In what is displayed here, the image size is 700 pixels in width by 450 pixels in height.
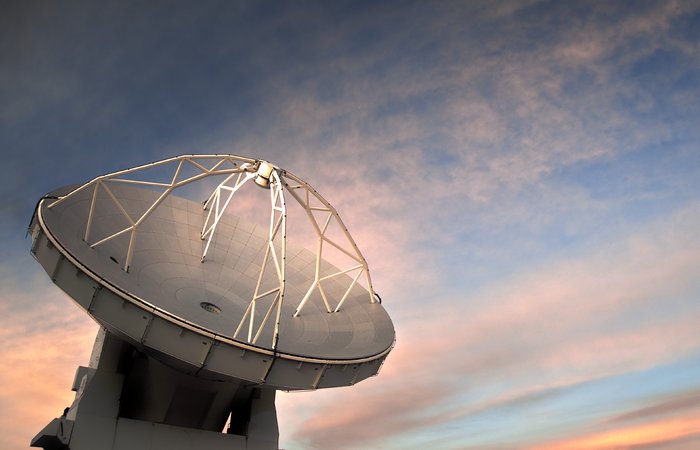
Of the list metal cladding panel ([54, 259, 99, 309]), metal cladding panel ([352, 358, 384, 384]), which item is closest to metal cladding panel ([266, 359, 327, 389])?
metal cladding panel ([352, 358, 384, 384])

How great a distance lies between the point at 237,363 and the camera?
71.1 feet

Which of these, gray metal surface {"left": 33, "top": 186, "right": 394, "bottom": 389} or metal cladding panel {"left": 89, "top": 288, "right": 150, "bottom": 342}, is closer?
metal cladding panel {"left": 89, "top": 288, "right": 150, "bottom": 342}

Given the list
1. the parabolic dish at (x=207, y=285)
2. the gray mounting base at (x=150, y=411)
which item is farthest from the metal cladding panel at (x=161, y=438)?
the parabolic dish at (x=207, y=285)

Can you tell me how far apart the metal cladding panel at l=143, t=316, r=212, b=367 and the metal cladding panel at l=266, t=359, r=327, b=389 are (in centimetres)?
301

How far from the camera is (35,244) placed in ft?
73.6

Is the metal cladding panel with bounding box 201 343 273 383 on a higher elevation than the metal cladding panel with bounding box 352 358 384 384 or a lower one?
lower

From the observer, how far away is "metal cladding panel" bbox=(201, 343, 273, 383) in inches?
838

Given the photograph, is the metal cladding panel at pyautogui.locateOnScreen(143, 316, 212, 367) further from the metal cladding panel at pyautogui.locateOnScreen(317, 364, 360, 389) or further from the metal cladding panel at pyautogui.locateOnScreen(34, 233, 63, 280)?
the metal cladding panel at pyautogui.locateOnScreen(317, 364, 360, 389)

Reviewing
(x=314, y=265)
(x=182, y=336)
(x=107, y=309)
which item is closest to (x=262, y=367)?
(x=182, y=336)

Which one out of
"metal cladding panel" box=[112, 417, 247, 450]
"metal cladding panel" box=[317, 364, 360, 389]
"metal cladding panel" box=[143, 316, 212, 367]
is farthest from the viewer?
"metal cladding panel" box=[317, 364, 360, 389]

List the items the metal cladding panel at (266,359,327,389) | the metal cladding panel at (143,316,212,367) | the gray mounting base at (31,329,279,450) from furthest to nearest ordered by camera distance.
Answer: the gray mounting base at (31,329,279,450), the metal cladding panel at (266,359,327,389), the metal cladding panel at (143,316,212,367)

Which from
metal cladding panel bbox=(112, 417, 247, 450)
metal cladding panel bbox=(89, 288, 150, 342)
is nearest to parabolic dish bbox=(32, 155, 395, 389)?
metal cladding panel bbox=(89, 288, 150, 342)

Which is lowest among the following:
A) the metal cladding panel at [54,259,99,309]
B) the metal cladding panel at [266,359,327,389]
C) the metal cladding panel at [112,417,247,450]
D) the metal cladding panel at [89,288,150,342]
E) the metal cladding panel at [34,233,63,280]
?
the metal cladding panel at [112,417,247,450]

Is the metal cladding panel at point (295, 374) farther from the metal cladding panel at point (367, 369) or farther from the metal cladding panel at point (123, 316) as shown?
the metal cladding panel at point (123, 316)
